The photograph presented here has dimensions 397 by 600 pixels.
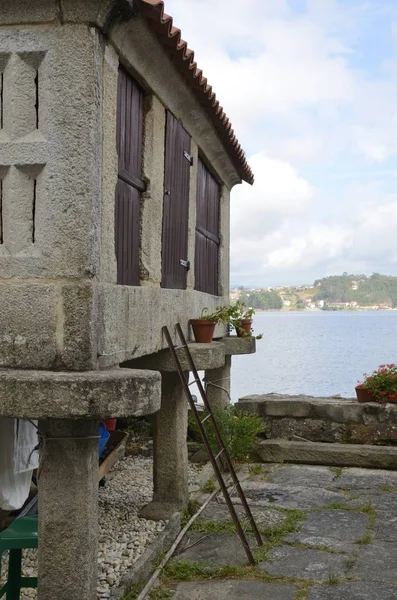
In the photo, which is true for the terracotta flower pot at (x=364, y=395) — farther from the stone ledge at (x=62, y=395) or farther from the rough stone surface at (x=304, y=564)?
the stone ledge at (x=62, y=395)

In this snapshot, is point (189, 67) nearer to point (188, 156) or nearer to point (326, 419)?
point (188, 156)

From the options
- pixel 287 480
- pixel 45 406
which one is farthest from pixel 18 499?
pixel 287 480

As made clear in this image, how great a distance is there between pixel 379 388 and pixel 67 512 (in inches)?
227

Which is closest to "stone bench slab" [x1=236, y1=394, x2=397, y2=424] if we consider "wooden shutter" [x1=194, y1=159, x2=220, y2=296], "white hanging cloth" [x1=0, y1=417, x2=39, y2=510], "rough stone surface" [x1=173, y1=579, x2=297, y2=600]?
"wooden shutter" [x1=194, y1=159, x2=220, y2=296]

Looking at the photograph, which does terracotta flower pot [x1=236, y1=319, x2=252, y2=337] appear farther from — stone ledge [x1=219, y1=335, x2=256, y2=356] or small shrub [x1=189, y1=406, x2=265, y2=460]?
small shrub [x1=189, y1=406, x2=265, y2=460]

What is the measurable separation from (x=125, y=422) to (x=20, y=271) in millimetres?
5876

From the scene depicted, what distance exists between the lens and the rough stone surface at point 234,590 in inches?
177

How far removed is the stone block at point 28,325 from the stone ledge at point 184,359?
1.85 m

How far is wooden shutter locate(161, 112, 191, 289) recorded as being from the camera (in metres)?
5.50

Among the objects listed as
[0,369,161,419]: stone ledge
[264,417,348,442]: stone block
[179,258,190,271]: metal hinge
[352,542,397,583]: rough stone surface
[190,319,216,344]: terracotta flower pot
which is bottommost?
[352,542,397,583]: rough stone surface

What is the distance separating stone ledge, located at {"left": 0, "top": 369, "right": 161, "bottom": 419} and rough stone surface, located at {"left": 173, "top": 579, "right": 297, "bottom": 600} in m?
1.59

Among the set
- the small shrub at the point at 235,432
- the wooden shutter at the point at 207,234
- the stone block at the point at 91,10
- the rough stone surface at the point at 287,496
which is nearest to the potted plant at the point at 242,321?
the wooden shutter at the point at 207,234

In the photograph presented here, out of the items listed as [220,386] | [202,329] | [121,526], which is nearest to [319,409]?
[220,386]

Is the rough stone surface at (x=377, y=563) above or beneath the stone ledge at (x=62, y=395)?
beneath
